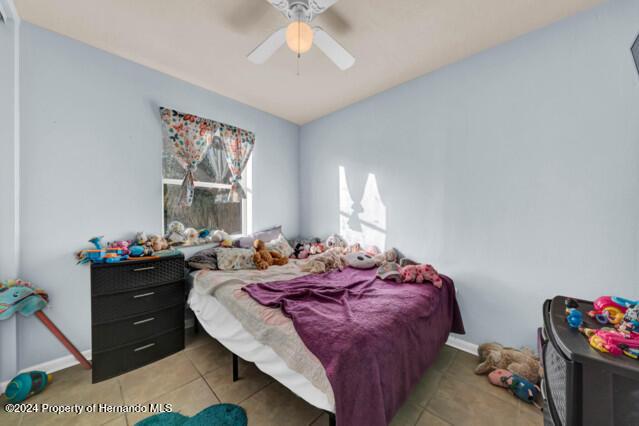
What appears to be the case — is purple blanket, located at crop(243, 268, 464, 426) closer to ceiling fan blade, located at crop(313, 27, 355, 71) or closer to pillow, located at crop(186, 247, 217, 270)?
pillow, located at crop(186, 247, 217, 270)

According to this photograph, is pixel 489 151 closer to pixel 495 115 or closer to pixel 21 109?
pixel 495 115

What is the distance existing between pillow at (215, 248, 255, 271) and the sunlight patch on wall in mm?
1295

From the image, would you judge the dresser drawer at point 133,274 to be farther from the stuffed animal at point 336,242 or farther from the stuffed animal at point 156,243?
the stuffed animal at point 336,242

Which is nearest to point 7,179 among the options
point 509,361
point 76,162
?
point 76,162

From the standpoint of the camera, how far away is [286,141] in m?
3.50

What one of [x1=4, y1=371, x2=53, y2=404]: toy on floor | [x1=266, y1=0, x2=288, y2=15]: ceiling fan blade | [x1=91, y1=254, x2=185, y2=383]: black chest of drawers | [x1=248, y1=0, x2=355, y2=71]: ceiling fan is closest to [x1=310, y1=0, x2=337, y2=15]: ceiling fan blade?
[x1=248, y1=0, x2=355, y2=71]: ceiling fan

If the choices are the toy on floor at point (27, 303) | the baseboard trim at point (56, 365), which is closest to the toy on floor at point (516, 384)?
the toy on floor at point (27, 303)

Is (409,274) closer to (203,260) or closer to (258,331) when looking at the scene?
(258,331)

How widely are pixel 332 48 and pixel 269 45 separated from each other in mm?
428

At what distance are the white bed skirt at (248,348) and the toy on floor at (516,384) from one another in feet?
4.47

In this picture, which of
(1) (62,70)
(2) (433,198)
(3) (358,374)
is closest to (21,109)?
(1) (62,70)

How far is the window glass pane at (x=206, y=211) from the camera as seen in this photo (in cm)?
242

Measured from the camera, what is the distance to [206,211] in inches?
106

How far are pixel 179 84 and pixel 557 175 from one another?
3510 millimetres
